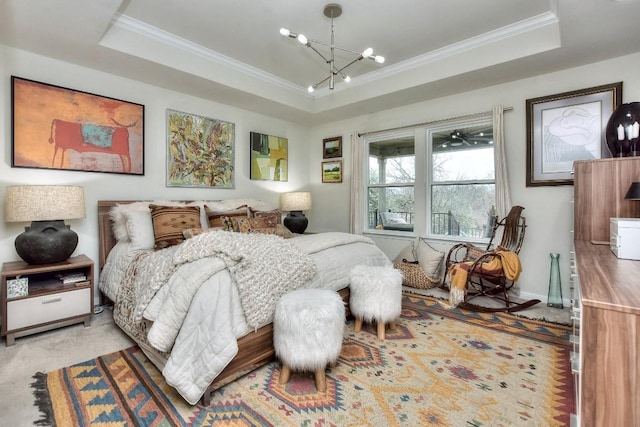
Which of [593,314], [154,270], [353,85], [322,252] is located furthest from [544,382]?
[353,85]

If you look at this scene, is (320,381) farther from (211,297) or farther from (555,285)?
(555,285)

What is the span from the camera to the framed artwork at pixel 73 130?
2.69 meters

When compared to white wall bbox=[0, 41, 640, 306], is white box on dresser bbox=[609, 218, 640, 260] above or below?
below

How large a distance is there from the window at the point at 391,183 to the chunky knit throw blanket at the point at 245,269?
268 centimetres

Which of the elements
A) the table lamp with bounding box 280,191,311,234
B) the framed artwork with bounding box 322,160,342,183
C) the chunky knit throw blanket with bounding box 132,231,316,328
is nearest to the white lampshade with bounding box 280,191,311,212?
the table lamp with bounding box 280,191,311,234

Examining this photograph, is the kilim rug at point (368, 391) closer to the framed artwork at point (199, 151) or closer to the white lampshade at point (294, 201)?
the framed artwork at point (199, 151)

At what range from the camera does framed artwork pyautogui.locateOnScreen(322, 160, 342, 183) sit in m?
5.04

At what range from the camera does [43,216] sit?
2.41m

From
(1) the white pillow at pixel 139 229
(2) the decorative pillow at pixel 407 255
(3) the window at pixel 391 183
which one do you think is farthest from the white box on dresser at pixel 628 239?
(1) the white pillow at pixel 139 229

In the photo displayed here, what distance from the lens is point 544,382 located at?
6.02 ft

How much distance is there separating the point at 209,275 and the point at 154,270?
57 centimetres

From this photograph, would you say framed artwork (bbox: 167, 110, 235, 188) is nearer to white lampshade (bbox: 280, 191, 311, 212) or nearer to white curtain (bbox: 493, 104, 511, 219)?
white lampshade (bbox: 280, 191, 311, 212)

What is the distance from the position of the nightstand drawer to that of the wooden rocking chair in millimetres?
3353

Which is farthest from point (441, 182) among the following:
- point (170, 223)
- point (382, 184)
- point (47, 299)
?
point (47, 299)
